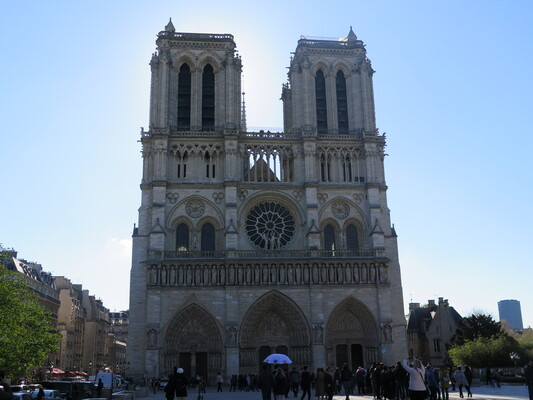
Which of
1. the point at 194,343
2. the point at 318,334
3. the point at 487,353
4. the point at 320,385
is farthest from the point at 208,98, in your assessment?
the point at 320,385

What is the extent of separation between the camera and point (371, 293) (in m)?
41.9

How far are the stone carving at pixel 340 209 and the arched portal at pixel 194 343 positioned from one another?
11944 millimetres

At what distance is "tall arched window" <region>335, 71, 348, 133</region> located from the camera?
47.8m

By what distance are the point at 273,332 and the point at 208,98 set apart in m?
18.5

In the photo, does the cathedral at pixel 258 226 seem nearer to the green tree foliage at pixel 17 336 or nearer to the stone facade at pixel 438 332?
the green tree foliage at pixel 17 336

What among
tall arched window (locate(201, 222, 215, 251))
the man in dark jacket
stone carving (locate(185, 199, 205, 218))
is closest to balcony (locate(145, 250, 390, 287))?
tall arched window (locate(201, 222, 215, 251))

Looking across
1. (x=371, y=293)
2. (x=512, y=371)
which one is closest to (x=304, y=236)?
(x=371, y=293)

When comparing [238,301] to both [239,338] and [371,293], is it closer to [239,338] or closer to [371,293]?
[239,338]

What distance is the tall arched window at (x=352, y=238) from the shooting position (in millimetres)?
44281

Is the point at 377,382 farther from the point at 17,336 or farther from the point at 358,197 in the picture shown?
the point at 358,197

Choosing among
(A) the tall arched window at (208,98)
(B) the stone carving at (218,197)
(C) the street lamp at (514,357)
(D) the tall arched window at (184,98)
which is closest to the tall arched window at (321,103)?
(A) the tall arched window at (208,98)

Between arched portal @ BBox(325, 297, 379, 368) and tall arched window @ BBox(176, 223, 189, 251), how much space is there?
449 inches

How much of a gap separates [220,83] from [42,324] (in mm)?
22647

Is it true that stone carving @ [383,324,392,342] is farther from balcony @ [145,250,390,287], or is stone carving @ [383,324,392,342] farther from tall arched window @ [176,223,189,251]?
tall arched window @ [176,223,189,251]
